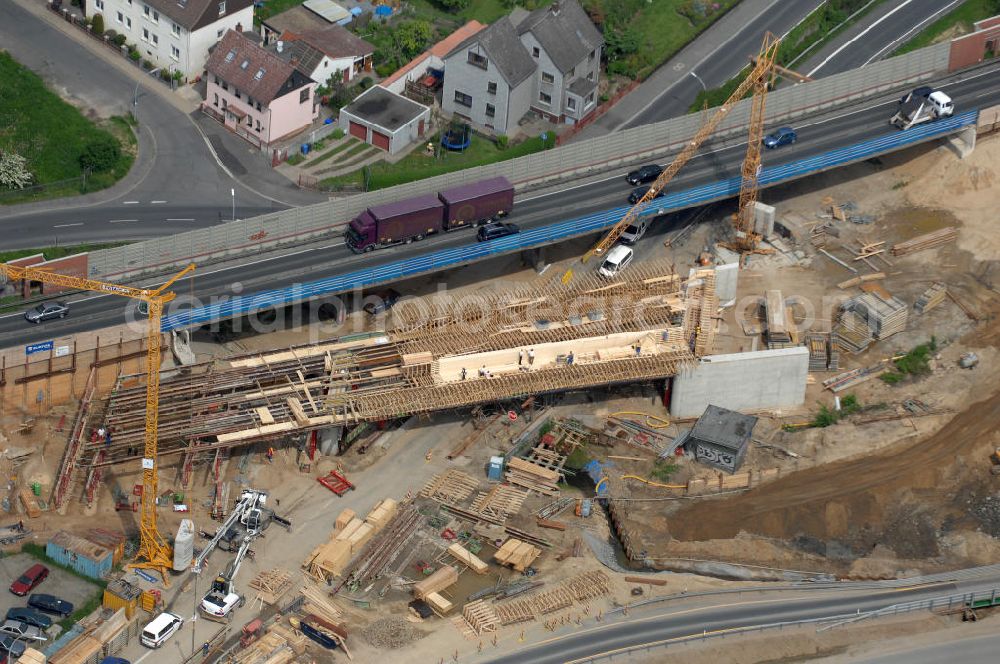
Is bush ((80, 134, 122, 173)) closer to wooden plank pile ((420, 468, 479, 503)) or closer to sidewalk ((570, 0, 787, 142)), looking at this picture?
sidewalk ((570, 0, 787, 142))

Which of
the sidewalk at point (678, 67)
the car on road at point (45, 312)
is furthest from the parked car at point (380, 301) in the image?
the sidewalk at point (678, 67)

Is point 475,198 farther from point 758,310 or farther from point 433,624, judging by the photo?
point 433,624

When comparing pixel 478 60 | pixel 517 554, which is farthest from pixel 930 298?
pixel 478 60

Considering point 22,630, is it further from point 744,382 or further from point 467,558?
point 744,382

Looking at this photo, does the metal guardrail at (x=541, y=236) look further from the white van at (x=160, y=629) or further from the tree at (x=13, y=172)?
the white van at (x=160, y=629)

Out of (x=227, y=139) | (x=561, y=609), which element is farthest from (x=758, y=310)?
(x=227, y=139)

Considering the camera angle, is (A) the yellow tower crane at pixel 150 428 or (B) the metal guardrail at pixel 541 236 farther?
(B) the metal guardrail at pixel 541 236

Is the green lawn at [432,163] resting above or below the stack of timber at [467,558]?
above
